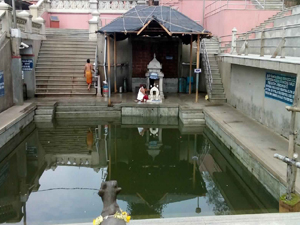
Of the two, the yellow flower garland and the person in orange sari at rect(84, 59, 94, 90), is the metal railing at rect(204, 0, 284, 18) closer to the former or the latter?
the person in orange sari at rect(84, 59, 94, 90)

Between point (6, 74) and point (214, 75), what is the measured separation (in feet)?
28.8

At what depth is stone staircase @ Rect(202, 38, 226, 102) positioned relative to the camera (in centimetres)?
1339

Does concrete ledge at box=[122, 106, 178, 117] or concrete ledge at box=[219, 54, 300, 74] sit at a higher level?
concrete ledge at box=[219, 54, 300, 74]

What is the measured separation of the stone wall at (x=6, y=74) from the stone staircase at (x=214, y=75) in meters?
8.07

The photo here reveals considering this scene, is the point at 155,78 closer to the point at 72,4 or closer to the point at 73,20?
the point at 73,20

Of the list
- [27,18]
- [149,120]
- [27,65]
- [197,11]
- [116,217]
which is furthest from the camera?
[197,11]

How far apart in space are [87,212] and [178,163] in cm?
325

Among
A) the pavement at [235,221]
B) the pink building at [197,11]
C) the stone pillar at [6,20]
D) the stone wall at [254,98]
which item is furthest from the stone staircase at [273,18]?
the pavement at [235,221]

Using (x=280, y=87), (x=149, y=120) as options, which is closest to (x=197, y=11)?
(x=149, y=120)

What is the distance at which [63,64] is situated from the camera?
14961 mm

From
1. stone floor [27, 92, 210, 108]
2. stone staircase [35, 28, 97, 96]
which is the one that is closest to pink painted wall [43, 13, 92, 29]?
stone staircase [35, 28, 97, 96]

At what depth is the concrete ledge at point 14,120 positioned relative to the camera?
863cm

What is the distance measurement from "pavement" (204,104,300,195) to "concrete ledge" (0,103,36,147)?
6.31 m

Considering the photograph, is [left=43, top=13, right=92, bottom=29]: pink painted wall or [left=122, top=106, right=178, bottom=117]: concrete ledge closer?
[left=122, top=106, right=178, bottom=117]: concrete ledge
